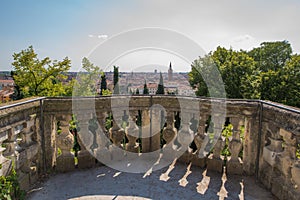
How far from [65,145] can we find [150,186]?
1413 millimetres

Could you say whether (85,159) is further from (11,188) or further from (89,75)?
(89,75)

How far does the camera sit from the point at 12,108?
7.91 ft

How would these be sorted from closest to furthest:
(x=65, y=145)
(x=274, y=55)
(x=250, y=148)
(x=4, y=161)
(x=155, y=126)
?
(x=4, y=161), (x=250, y=148), (x=65, y=145), (x=155, y=126), (x=274, y=55)

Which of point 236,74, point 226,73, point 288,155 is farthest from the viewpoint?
point 226,73

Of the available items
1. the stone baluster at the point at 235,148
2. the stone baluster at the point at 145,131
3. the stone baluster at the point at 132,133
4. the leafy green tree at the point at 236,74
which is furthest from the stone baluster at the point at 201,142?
the leafy green tree at the point at 236,74

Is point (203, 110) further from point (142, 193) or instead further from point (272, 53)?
point (272, 53)

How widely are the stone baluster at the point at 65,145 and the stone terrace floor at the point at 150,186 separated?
127mm

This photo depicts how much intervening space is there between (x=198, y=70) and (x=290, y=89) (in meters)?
7.56

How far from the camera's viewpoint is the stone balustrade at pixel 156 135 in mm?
2479

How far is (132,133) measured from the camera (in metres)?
3.70

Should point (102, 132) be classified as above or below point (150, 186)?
above

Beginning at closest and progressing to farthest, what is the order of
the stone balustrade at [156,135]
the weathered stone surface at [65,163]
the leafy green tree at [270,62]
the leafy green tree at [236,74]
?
the stone balustrade at [156,135] → the weathered stone surface at [65,163] → the leafy green tree at [236,74] → the leafy green tree at [270,62]

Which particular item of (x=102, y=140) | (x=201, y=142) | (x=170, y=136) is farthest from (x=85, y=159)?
(x=201, y=142)

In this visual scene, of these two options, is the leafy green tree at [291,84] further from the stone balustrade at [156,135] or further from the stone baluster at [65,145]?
the stone baluster at [65,145]
